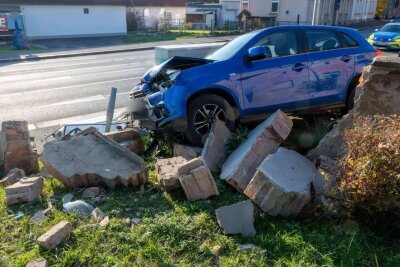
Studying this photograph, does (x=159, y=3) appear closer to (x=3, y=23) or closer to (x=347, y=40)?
(x=3, y=23)

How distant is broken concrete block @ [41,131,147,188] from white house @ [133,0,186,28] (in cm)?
3874

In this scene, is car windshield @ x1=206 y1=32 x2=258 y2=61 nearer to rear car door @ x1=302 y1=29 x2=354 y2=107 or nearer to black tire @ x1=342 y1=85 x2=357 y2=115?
rear car door @ x1=302 y1=29 x2=354 y2=107

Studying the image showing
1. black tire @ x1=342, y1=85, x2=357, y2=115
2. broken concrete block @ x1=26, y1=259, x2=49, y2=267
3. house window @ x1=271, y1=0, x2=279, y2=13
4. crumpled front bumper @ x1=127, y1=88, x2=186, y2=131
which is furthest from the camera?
house window @ x1=271, y1=0, x2=279, y2=13

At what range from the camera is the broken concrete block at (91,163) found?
14.7 feet

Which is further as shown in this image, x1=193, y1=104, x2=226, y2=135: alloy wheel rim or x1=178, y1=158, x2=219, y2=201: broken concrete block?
x1=193, y1=104, x2=226, y2=135: alloy wheel rim

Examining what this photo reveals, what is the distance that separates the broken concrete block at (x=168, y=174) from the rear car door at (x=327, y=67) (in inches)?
112

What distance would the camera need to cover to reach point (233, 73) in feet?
18.4

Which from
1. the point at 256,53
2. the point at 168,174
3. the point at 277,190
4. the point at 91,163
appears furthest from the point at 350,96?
the point at 91,163

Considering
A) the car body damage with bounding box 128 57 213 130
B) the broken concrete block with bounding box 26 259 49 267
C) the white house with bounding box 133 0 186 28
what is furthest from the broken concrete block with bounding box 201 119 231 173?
the white house with bounding box 133 0 186 28

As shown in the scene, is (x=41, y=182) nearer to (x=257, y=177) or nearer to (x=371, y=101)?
(x=257, y=177)

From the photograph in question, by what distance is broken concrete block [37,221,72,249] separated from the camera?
337 cm

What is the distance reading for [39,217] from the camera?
3893 mm

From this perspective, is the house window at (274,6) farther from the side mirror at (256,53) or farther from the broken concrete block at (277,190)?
the broken concrete block at (277,190)

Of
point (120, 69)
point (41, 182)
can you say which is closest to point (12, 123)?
point (41, 182)
